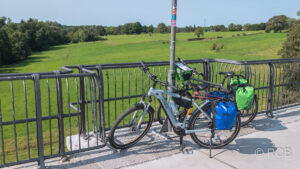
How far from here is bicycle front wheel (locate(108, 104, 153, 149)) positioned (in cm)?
413

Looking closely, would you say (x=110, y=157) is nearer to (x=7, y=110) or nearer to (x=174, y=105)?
(x=174, y=105)

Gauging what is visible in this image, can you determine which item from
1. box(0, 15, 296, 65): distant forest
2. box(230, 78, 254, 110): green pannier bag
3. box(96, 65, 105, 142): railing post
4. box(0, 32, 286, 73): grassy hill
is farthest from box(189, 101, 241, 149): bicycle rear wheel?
box(0, 15, 296, 65): distant forest

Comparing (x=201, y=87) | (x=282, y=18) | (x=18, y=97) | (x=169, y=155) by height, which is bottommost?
(x=18, y=97)

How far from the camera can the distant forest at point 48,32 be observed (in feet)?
246

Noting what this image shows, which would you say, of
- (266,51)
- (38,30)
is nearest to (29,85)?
(266,51)

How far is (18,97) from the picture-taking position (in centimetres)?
3144

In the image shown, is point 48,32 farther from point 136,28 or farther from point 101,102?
point 101,102

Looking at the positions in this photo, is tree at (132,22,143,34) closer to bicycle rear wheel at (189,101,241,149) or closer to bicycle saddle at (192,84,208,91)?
bicycle rear wheel at (189,101,241,149)

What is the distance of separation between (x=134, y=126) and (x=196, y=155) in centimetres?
103

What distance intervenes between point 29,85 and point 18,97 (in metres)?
4.45

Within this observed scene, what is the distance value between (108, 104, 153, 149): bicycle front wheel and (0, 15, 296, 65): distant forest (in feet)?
239

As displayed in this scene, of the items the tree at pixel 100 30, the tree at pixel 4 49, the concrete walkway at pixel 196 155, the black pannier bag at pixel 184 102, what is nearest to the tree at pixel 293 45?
the concrete walkway at pixel 196 155

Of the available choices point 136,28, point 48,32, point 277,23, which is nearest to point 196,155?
point 277,23

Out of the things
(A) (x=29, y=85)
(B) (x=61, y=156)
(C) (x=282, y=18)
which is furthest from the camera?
(C) (x=282, y=18)
